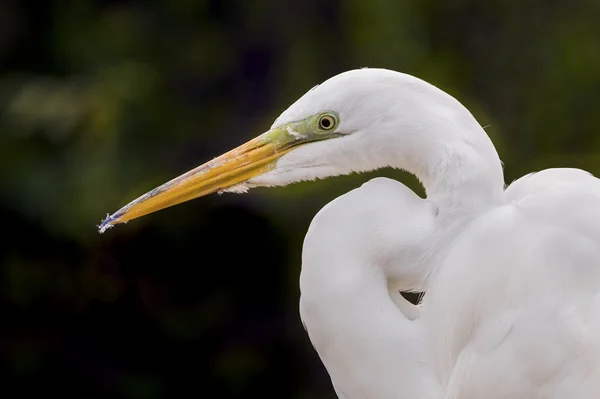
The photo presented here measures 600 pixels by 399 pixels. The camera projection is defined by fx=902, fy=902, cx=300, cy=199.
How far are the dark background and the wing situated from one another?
1.91 meters

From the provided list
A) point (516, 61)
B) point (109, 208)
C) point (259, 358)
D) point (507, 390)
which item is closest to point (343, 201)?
point (507, 390)

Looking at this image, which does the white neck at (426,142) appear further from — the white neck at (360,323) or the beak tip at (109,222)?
the beak tip at (109,222)

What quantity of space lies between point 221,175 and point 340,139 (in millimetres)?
213

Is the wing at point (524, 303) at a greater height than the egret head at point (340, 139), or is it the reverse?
the egret head at point (340, 139)

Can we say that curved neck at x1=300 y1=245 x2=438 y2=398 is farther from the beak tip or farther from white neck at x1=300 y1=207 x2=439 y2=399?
the beak tip

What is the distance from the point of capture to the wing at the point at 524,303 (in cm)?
130

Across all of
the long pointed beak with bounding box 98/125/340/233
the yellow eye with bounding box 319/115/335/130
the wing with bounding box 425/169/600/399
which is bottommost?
the wing with bounding box 425/169/600/399

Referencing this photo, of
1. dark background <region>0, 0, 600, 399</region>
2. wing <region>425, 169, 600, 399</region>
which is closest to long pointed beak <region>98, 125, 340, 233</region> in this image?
wing <region>425, 169, 600, 399</region>

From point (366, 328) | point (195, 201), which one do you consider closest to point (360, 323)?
point (366, 328)

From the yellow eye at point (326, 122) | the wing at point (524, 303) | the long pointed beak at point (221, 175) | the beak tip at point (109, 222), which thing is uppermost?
the yellow eye at point (326, 122)

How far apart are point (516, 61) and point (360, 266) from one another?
8.39 feet

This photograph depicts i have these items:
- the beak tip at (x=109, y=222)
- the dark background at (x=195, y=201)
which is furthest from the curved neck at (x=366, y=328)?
the dark background at (x=195, y=201)

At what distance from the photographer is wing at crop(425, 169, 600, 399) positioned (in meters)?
1.30

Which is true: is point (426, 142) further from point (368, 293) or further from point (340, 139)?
point (368, 293)
